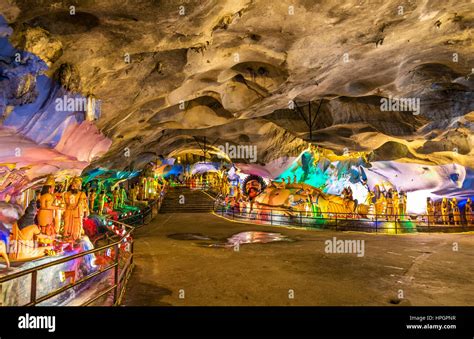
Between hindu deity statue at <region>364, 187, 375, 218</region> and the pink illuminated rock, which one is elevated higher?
the pink illuminated rock

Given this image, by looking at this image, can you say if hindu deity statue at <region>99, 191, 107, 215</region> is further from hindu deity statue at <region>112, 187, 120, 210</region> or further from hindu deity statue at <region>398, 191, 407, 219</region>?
hindu deity statue at <region>398, 191, 407, 219</region>

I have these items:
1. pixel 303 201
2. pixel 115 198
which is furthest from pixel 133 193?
pixel 303 201

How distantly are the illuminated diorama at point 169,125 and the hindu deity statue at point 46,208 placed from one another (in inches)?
1.3

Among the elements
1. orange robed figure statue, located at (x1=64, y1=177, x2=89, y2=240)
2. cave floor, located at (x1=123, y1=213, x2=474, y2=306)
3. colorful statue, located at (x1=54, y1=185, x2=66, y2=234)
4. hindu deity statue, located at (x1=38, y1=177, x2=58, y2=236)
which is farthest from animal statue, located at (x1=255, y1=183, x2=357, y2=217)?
hindu deity statue, located at (x1=38, y1=177, x2=58, y2=236)

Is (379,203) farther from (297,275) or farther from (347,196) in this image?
(297,275)

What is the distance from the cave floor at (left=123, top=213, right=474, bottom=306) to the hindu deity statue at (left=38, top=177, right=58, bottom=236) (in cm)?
257

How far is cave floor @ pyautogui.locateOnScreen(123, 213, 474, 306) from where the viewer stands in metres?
5.12

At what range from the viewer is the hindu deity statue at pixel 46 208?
8336mm

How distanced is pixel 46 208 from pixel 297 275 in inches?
270

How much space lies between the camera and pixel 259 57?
8.28 metres

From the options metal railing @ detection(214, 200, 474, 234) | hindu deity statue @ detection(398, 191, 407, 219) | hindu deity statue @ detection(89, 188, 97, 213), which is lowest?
metal railing @ detection(214, 200, 474, 234)

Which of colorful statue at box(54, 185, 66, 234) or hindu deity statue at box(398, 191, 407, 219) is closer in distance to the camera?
colorful statue at box(54, 185, 66, 234)

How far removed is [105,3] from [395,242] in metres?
11.2
